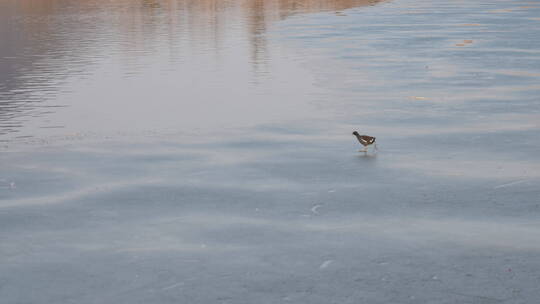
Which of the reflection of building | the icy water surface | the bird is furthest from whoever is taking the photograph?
the reflection of building

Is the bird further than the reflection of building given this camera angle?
No

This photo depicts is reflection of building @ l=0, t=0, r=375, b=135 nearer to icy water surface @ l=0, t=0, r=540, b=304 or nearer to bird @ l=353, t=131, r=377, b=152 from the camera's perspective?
icy water surface @ l=0, t=0, r=540, b=304

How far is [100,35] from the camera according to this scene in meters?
34.7

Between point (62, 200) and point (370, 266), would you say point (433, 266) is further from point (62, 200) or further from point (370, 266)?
point (62, 200)

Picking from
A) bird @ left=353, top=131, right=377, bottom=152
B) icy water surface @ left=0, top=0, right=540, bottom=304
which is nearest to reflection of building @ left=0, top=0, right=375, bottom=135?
Result: icy water surface @ left=0, top=0, right=540, bottom=304

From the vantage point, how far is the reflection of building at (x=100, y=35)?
20.8 metres

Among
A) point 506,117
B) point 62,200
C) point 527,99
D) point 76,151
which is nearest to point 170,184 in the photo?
point 62,200

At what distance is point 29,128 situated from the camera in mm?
14750

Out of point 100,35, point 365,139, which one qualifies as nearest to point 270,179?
point 365,139

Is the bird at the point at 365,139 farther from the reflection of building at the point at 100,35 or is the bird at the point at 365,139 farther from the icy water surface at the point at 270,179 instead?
the reflection of building at the point at 100,35

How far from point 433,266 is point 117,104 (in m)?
10.5

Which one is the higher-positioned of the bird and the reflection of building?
the bird

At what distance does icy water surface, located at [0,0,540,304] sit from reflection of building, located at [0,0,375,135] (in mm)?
239

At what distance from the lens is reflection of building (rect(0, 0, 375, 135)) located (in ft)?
68.3
